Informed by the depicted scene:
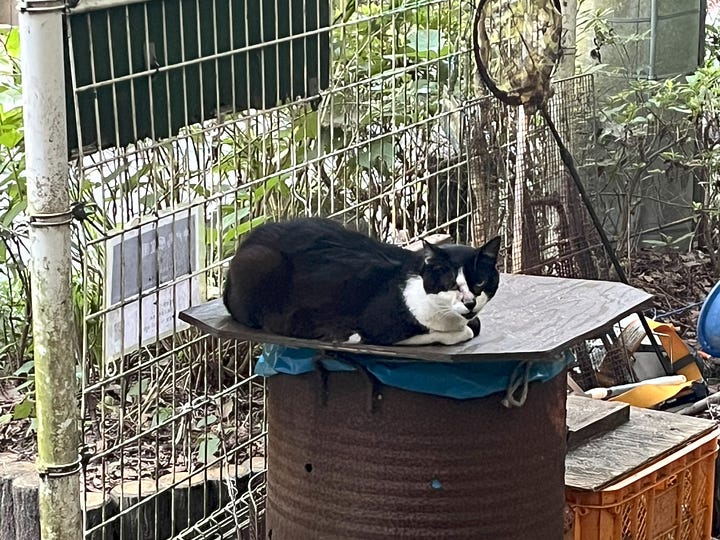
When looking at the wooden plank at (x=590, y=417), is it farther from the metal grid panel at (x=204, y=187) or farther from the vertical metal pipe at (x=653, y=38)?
the vertical metal pipe at (x=653, y=38)

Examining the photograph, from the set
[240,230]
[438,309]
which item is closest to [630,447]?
[438,309]

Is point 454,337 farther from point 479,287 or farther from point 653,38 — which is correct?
point 653,38

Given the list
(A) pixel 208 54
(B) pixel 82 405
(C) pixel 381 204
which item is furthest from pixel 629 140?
(B) pixel 82 405

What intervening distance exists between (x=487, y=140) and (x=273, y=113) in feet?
3.68

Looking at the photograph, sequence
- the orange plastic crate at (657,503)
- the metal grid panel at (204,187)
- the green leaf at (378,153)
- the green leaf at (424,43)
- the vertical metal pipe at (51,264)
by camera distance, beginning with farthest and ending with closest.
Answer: the green leaf at (424,43) < the green leaf at (378,153) < the orange plastic crate at (657,503) < the metal grid panel at (204,187) < the vertical metal pipe at (51,264)

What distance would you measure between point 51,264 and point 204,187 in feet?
2.36

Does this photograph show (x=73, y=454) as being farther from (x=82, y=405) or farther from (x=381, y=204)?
(x=381, y=204)

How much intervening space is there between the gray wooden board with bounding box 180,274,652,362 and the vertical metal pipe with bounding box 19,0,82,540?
0.35 metres

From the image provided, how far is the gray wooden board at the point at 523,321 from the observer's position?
2.59m

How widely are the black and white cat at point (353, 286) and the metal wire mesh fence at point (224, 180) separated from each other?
0.32m

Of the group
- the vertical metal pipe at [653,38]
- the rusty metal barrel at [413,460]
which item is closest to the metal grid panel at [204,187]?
the rusty metal barrel at [413,460]

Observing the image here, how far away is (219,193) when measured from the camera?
328 cm

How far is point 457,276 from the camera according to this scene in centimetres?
263

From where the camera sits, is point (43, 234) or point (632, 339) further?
point (632, 339)
